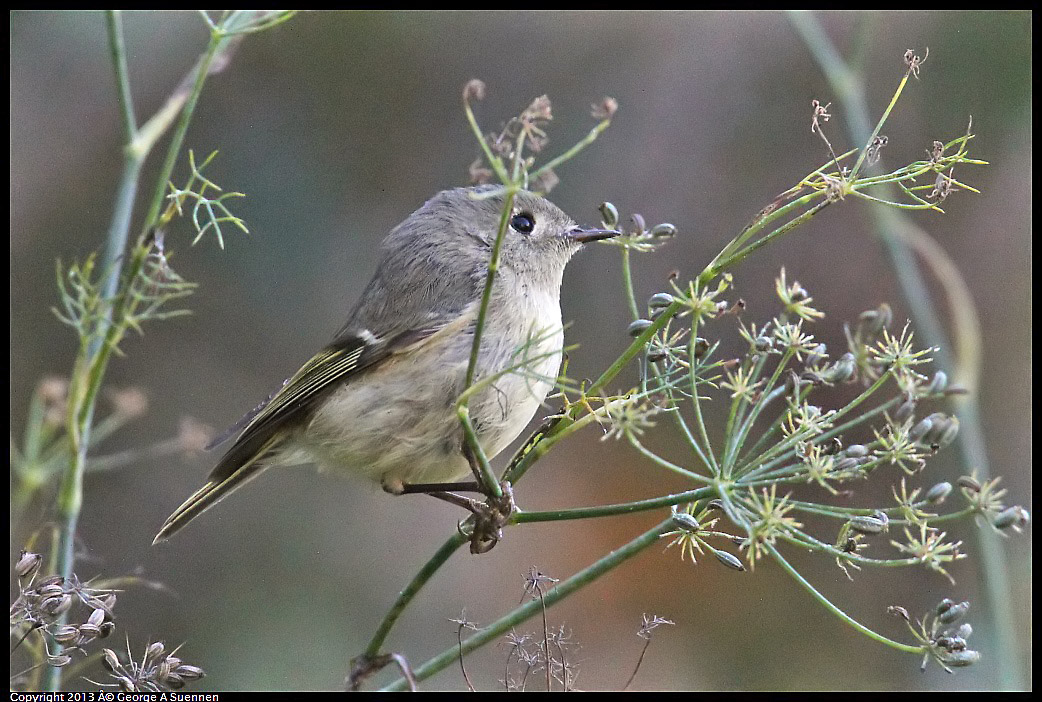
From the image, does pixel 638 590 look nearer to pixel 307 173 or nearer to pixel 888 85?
pixel 307 173

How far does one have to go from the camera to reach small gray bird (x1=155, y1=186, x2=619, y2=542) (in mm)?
2035

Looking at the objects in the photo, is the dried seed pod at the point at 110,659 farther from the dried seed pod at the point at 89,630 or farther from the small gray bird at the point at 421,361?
the small gray bird at the point at 421,361

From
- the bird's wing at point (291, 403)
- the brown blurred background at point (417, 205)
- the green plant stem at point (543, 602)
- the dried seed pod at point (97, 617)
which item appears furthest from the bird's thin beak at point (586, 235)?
the dried seed pod at point (97, 617)

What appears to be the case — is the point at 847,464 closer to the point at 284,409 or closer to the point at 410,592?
the point at 410,592

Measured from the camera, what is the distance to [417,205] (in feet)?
10.9

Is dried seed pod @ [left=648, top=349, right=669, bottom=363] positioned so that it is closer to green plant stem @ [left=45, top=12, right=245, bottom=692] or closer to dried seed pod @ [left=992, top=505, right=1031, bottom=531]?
dried seed pod @ [left=992, top=505, right=1031, bottom=531]

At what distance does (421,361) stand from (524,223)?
456mm

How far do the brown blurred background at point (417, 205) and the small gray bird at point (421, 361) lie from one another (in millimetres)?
381

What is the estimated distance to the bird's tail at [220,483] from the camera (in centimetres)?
211

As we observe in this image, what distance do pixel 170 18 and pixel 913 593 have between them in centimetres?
300

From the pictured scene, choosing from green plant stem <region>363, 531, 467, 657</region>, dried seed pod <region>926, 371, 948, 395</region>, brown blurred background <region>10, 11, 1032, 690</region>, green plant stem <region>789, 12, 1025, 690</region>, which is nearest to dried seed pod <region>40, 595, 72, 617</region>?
green plant stem <region>363, 531, 467, 657</region>

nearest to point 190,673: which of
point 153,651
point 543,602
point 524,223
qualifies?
point 153,651

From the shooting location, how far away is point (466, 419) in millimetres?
Result: 1256
